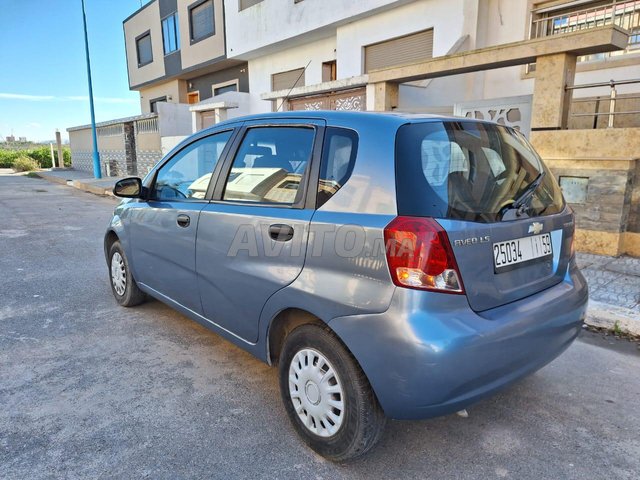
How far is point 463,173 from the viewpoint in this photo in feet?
6.91

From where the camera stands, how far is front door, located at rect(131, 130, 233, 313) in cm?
312

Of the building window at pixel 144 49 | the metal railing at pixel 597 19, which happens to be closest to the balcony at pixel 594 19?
the metal railing at pixel 597 19

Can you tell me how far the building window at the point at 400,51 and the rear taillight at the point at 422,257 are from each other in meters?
9.46

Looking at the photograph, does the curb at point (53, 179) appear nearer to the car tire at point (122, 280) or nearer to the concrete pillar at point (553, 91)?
the car tire at point (122, 280)

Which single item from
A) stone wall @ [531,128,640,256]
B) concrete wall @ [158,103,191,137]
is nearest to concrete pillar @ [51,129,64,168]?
concrete wall @ [158,103,191,137]

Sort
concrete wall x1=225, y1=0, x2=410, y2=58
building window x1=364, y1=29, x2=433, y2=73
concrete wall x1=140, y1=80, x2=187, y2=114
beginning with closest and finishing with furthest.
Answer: building window x1=364, y1=29, x2=433, y2=73, concrete wall x1=225, y1=0, x2=410, y2=58, concrete wall x1=140, y1=80, x2=187, y2=114

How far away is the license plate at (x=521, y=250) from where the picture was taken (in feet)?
6.85

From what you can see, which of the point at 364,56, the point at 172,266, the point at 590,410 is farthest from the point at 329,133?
the point at 364,56

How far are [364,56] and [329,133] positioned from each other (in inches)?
426

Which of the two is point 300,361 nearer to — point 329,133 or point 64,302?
point 329,133

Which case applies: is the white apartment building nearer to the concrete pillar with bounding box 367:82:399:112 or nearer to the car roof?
the concrete pillar with bounding box 367:82:399:112

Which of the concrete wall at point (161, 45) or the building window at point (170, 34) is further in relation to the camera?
the building window at point (170, 34)

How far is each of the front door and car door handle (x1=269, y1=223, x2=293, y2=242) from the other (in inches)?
32.5

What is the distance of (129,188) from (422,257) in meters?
2.74
